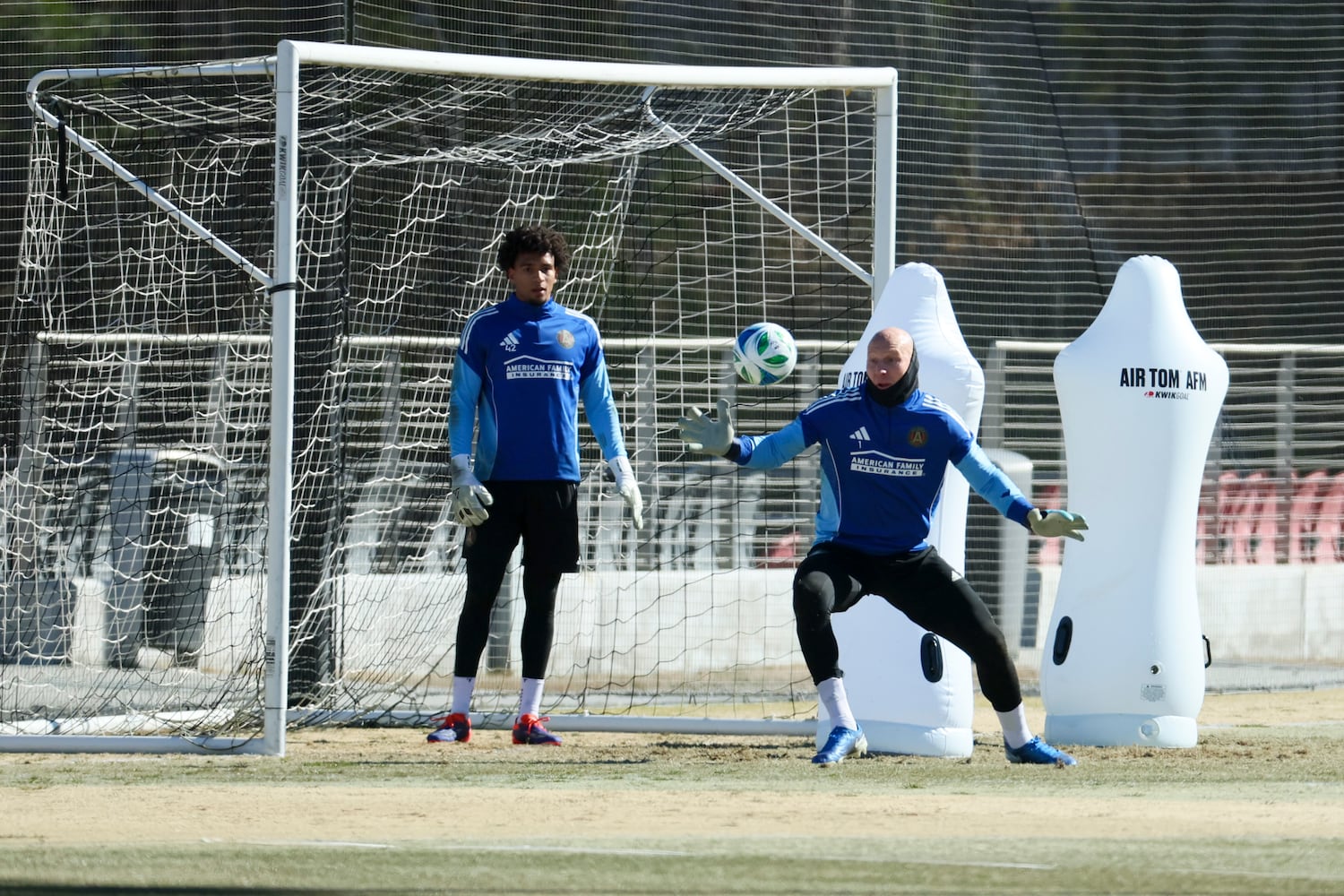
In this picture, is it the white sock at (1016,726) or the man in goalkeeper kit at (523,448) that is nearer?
the white sock at (1016,726)

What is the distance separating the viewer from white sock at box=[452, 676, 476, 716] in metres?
7.85

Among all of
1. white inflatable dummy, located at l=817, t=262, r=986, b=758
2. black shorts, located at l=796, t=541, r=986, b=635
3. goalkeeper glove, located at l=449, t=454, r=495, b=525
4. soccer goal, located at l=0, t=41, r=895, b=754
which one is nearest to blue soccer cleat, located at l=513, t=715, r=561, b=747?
soccer goal, located at l=0, t=41, r=895, b=754

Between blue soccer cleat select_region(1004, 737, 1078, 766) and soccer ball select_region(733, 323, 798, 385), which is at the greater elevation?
soccer ball select_region(733, 323, 798, 385)

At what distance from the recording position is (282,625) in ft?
24.4

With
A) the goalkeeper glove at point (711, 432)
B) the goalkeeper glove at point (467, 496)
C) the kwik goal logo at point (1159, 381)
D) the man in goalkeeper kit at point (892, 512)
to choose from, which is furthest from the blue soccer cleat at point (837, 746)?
the kwik goal logo at point (1159, 381)

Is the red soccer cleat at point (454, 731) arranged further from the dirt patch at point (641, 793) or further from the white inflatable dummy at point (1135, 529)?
the white inflatable dummy at point (1135, 529)

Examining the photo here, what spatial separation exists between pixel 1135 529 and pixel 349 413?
14.5 feet

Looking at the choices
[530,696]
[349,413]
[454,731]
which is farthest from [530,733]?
[349,413]

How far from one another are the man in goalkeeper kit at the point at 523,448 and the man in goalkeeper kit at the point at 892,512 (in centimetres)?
66

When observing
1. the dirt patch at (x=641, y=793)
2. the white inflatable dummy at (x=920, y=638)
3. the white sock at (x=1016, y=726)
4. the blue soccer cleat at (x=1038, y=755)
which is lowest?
the dirt patch at (x=641, y=793)

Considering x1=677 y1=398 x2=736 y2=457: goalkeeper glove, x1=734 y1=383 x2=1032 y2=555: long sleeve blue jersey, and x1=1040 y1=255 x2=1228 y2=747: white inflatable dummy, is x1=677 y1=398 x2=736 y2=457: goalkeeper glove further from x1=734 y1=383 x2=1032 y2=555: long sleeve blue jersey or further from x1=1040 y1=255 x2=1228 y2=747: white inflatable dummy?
x1=1040 y1=255 x2=1228 y2=747: white inflatable dummy

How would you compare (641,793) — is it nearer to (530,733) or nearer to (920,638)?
(530,733)

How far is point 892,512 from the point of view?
A: 23.9 feet

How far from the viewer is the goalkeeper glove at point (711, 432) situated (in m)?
7.26
